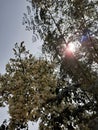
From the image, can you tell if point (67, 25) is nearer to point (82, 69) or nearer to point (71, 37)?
point (71, 37)

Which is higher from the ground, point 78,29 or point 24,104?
point 78,29

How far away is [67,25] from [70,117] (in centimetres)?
728

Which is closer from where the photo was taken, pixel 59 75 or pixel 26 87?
pixel 26 87

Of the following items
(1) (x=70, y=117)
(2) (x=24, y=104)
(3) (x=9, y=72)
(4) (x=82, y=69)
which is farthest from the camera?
(4) (x=82, y=69)

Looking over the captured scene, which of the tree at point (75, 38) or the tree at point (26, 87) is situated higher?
the tree at point (75, 38)

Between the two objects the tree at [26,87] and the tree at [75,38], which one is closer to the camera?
the tree at [26,87]

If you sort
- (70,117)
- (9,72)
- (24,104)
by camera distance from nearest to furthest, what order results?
1. (24,104)
2. (9,72)
3. (70,117)

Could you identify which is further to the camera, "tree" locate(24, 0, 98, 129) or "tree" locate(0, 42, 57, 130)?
"tree" locate(24, 0, 98, 129)

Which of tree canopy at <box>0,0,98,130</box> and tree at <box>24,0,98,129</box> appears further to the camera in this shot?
tree at <box>24,0,98,129</box>

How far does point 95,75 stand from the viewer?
22.3 m

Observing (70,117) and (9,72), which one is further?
(70,117)

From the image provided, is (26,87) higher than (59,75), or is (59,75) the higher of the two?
(59,75)

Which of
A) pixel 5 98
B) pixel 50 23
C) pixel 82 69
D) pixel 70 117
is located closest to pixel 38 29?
pixel 50 23

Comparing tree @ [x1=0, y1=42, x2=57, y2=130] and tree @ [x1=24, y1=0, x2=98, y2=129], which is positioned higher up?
tree @ [x1=24, y1=0, x2=98, y2=129]
